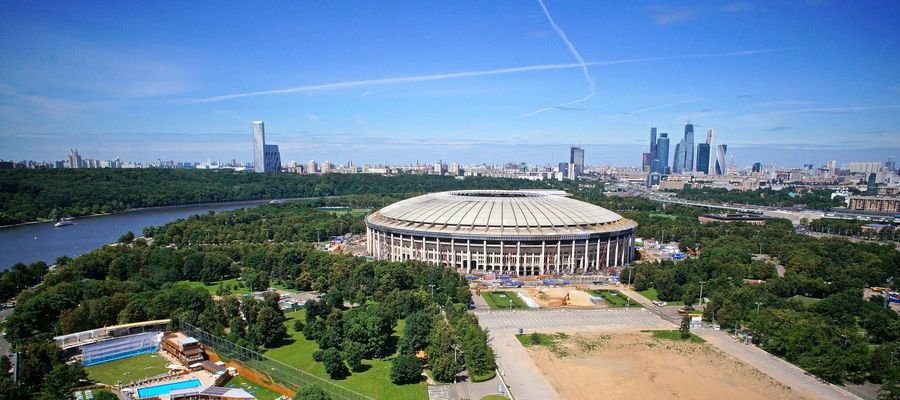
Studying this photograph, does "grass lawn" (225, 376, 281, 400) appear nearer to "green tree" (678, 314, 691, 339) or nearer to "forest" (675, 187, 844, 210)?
"green tree" (678, 314, 691, 339)

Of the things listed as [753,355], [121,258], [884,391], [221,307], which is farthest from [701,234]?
[121,258]

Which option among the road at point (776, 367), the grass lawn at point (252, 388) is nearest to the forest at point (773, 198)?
the road at point (776, 367)

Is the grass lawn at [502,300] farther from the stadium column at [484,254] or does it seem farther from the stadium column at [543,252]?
the stadium column at [543,252]

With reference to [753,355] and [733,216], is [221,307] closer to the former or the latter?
[753,355]

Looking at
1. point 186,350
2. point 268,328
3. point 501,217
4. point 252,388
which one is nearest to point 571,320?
point 501,217

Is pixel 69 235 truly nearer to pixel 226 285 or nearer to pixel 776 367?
pixel 226 285

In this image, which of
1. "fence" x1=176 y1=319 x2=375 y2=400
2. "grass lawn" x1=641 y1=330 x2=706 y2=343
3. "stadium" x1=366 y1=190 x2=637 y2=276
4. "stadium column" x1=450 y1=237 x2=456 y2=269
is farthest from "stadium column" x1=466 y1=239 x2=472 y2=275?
"fence" x1=176 y1=319 x2=375 y2=400
